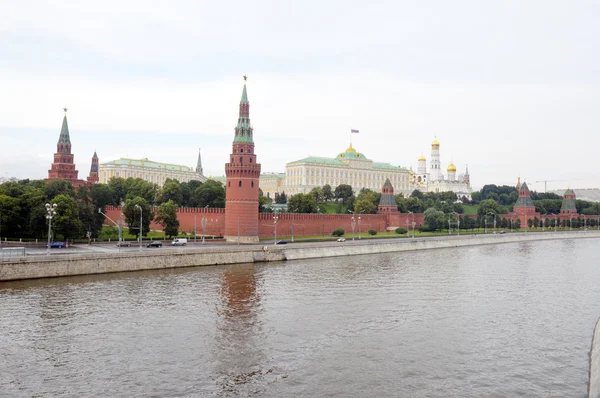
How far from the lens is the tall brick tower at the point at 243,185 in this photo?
6284 centimetres

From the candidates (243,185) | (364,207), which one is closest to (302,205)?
(364,207)

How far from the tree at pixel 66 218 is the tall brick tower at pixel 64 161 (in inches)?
1279

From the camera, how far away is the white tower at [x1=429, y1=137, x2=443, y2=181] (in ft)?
596

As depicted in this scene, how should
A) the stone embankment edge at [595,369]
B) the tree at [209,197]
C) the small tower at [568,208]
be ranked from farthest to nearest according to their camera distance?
the small tower at [568,208]
the tree at [209,197]
the stone embankment edge at [595,369]

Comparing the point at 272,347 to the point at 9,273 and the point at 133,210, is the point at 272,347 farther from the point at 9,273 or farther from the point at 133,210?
the point at 133,210

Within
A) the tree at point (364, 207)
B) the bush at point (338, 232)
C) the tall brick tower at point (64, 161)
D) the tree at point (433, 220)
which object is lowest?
the bush at point (338, 232)

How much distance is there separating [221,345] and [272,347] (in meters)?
2.01

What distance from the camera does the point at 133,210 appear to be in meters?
56.1

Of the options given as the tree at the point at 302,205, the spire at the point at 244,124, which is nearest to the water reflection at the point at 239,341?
the spire at the point at 244,124

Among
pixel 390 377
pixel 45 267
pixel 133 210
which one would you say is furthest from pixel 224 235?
pixel 390 377

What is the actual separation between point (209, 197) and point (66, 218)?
3337 cm

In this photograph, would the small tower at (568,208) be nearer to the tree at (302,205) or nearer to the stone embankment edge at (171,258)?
the tree at (302,205)

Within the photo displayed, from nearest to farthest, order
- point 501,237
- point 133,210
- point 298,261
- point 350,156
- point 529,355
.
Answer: point 529,355
point 298,261
point 133,210
point 501,237
point 350,156

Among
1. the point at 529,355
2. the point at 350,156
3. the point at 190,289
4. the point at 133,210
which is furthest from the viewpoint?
the point at 350,156
